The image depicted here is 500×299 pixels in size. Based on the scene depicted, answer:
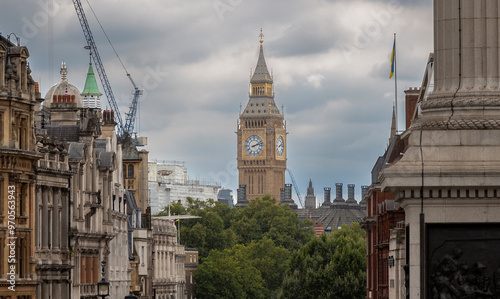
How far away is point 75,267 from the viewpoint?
3868 inches

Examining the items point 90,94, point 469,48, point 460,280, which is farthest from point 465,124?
point 90,94

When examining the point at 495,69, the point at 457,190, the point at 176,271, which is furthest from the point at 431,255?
the point at 176,271

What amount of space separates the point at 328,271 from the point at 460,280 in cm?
12535

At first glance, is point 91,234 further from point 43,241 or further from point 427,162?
point 427,162

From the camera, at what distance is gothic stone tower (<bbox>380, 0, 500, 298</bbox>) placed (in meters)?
37.2

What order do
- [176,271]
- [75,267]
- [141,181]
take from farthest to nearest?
[176,271] < [141,181] < [75,267]

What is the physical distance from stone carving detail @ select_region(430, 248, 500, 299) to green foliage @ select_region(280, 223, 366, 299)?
386 ft

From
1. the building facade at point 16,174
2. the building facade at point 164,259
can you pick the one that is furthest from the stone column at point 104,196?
the building facade at point 164,259

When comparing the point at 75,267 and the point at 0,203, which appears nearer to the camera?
the point at 0,203

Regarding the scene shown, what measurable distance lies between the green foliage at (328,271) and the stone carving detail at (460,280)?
386 ft

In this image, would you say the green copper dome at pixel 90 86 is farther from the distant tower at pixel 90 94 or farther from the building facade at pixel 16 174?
the building facade at pixel 16 174

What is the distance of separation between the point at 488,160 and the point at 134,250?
10752 centimetres

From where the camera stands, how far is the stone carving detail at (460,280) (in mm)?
37094

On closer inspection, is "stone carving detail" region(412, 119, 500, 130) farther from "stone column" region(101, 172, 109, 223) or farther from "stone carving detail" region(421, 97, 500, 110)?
"stone column" region(101, 172, 109, 223)
